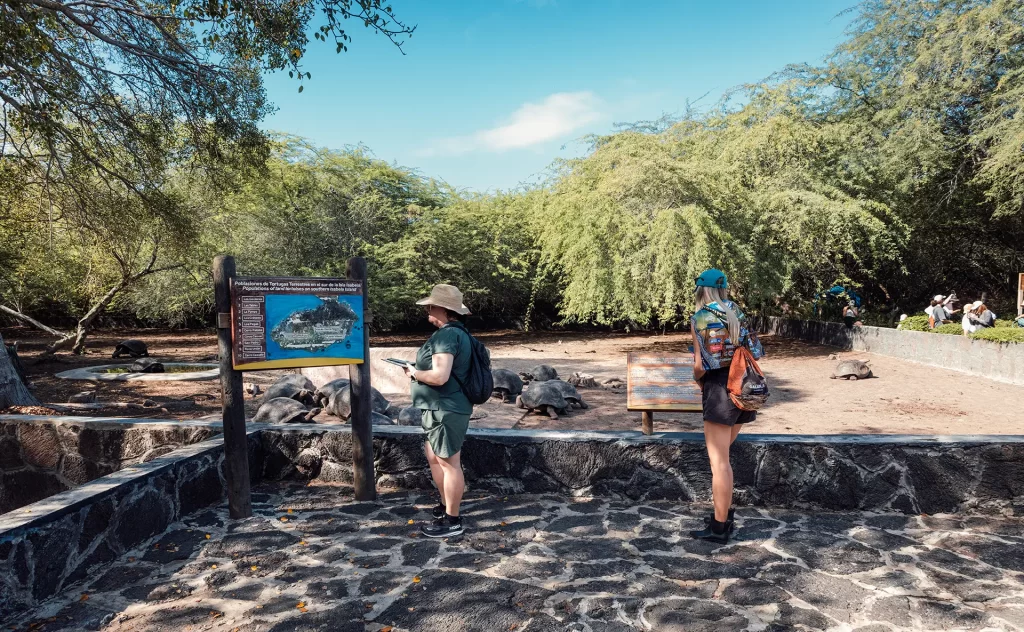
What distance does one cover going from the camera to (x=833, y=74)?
18.5 metres

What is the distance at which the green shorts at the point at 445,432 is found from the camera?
12.7 feet

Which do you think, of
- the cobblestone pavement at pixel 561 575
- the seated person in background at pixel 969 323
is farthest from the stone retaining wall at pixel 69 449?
the seated person in background at pixel 969 323

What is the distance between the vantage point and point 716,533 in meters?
3.80

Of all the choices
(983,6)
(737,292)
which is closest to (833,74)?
(983,6)

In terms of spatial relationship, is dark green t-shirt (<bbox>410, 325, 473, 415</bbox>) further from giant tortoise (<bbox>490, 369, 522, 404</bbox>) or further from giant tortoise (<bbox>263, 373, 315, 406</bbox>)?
giant tortoise (<bbox>490, 369, 522, 404</bbox>)

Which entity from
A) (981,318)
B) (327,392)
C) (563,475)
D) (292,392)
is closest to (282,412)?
(327,392)

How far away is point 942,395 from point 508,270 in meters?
15.2

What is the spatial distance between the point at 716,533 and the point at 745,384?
0.90 metres

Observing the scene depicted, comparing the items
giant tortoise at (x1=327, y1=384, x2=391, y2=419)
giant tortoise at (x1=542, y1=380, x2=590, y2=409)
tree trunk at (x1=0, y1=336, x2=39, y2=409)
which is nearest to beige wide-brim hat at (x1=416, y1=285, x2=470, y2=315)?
giant tortoise at (x1=327, y1=384, x2=391, y2=419)

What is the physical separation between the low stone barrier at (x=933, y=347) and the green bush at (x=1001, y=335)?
78 millimetres

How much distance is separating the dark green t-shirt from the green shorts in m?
0.04

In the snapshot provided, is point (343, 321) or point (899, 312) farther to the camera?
point (899, 312)

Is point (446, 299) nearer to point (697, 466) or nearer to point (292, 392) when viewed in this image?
point (697, 466)

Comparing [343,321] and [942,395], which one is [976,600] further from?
[942,395]
